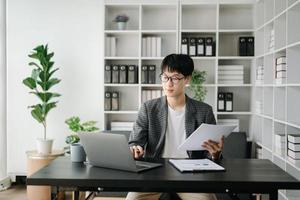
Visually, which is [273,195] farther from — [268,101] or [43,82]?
[43,82]

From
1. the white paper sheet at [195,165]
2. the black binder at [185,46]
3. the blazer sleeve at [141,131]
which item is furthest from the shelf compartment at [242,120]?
the white paper sheet at [195,165]

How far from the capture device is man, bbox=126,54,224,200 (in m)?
2.39

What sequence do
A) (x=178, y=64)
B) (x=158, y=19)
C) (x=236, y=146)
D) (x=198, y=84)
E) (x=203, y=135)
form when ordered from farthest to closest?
1. (x=158, y=19)
2. (x=198, y=84)
3. (x=236, y=146)
4. (x=178, y=64)
5. (x=203, y=135)

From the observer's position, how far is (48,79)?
4.29m

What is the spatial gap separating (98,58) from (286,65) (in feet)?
7.55

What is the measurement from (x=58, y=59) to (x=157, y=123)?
2519 mm

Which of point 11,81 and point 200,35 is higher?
point 200,35

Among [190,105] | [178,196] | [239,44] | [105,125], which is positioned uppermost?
[239,44]

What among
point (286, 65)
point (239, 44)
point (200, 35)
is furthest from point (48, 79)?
point (286, 65)

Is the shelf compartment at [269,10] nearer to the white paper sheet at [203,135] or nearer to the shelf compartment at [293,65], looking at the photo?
the shelf compartment at [293,65]

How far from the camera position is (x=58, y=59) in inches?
181

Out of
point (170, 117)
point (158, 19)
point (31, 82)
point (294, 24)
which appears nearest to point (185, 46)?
point (158, 19)

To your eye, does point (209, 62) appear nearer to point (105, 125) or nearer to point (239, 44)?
point (239, 44)

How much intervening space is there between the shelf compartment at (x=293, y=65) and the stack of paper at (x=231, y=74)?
109cm
